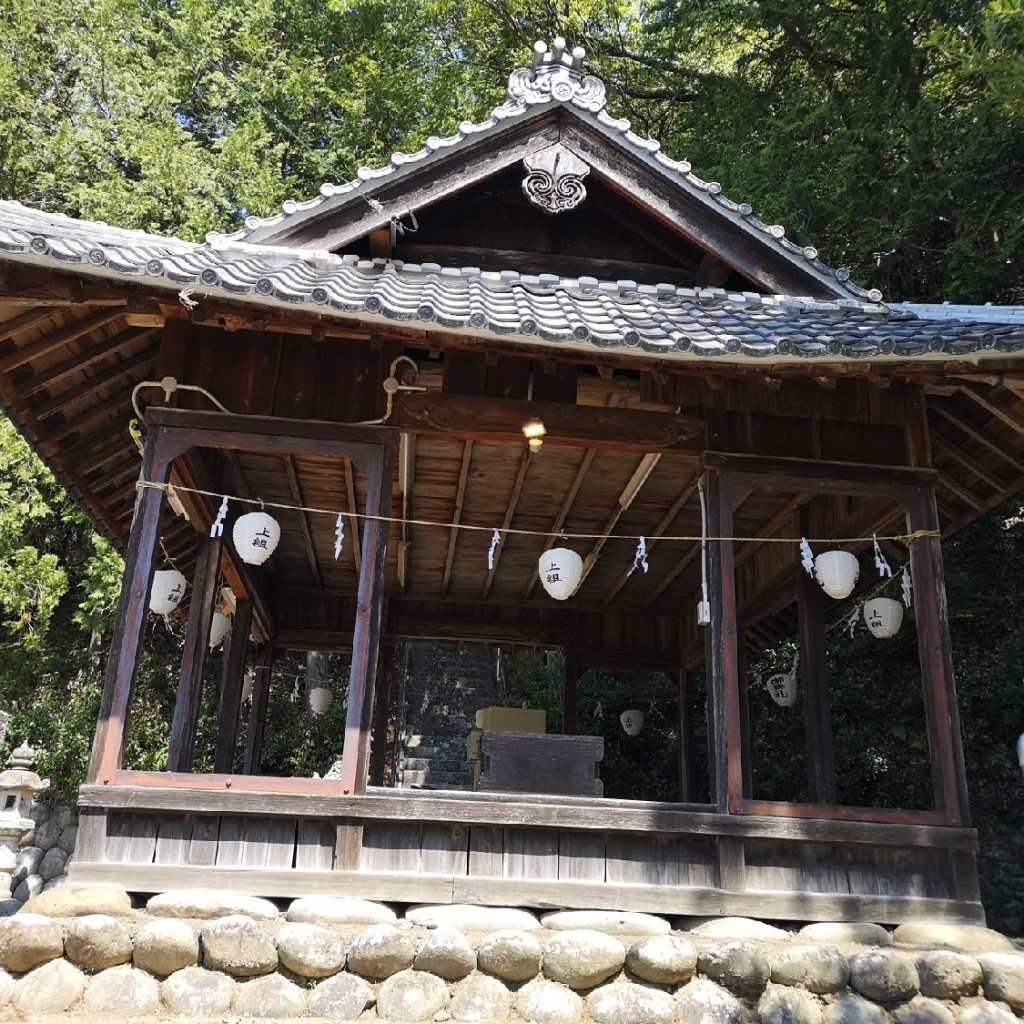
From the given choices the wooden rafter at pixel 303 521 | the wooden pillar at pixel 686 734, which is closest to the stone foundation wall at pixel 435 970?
the wooden rafter at pixel 303 521

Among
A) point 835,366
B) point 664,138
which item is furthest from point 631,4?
point 835,366

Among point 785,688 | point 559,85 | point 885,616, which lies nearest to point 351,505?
point 559,85

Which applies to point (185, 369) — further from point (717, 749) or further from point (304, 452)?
point (717, 749)

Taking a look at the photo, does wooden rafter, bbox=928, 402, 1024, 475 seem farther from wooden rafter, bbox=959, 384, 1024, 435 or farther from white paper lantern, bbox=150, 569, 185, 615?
white paper lantern, bbox=150, 569, 185, 615

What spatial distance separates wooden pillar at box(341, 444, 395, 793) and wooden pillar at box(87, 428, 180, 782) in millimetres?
1283

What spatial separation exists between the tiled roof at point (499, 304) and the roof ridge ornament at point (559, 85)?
152 centimetres

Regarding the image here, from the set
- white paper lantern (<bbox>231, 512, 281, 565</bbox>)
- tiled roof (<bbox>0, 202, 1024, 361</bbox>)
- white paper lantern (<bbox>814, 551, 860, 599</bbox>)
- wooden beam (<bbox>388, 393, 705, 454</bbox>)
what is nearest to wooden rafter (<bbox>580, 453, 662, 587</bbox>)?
wooden beam (<bbox>388, 393, 705, 454</bbox>)

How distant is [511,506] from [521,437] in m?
2.16

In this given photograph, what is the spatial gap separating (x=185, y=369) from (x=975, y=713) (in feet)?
32.4

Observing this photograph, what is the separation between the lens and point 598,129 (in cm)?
786

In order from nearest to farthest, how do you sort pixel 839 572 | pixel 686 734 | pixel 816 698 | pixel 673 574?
1. pixel 839 572
2. pixel 816 698
3. pixel 673 574
4. pixel 686 734

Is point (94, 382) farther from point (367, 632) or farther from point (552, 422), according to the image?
point (552, 422)

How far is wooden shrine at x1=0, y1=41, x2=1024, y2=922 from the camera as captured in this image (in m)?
5.47

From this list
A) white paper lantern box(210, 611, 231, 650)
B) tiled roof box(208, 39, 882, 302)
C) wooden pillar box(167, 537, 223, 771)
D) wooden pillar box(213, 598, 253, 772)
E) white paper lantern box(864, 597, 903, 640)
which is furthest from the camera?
white paper lantern box(210, 611, 231, 650)
